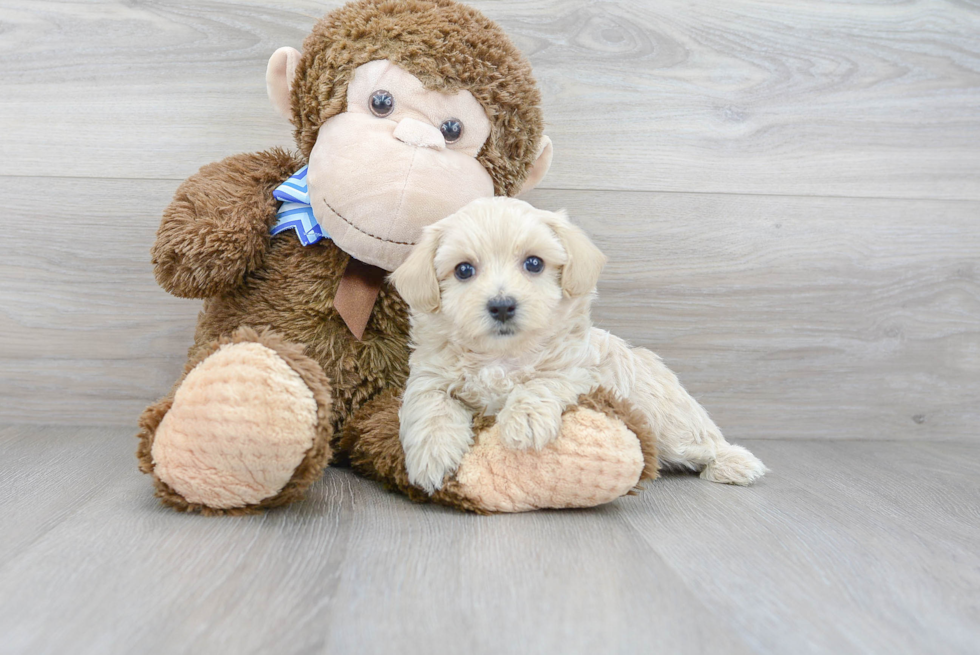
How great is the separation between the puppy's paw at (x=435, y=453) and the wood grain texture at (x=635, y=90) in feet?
2.23

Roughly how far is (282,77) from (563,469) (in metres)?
0.73

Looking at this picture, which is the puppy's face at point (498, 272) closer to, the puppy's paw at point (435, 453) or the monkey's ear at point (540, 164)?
the puppy's paw at point (435, 453)

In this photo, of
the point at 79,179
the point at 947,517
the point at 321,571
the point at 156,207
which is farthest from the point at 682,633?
the point at 79,179

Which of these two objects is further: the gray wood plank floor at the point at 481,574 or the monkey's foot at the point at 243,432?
the monkey's foot at the point at 243,432

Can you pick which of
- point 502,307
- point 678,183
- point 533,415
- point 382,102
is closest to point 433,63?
point 382,102

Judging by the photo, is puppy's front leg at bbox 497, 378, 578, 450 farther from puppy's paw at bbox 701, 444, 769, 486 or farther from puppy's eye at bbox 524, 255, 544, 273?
puppy's paw at bbox 701, 444, 769, 486

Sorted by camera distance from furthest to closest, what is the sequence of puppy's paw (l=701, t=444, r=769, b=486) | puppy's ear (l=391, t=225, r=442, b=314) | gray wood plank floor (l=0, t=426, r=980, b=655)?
puppy's paw (l=701, t=444, r=769, b=486), puppy's ear (l=391, t=225, r=442, b=314), gray wood plank floor (l=0, t=426, r=980, b=655)

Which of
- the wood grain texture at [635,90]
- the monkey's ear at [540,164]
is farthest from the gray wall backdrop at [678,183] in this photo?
the monkey's ear at [540,164]

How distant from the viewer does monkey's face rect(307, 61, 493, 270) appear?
1.02 m

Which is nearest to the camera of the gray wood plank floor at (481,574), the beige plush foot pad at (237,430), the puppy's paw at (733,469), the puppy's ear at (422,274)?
the gray wood plank floor at (481,574)

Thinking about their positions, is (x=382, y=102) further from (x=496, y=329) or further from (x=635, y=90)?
(x=635, y=90)

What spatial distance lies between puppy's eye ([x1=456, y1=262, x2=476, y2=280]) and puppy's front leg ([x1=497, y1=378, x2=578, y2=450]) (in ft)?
0.53

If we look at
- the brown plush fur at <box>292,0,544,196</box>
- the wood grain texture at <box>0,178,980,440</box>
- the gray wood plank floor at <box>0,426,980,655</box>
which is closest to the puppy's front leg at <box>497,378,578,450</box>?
the gray wood plank floor at <box>0,426,980,655</box>

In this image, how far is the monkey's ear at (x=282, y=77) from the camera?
1127mm
